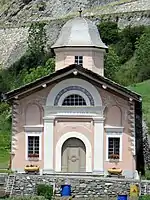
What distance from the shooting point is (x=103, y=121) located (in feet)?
126

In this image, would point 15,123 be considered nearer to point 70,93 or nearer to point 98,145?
point 70,93

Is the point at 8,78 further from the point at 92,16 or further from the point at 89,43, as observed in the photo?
the point at 89,43

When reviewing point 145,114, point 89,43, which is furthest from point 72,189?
point 145,114

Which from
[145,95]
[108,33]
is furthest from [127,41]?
[145,95]

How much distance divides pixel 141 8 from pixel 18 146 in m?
74.6

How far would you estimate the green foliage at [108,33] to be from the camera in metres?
97.1

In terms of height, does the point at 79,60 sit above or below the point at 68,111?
above

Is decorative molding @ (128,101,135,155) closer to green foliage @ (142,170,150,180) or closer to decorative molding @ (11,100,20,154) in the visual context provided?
green foliage @ (142,170,150,180)

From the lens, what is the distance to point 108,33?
9812 centimetres

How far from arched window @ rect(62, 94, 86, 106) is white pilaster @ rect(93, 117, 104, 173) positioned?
3.85 feet

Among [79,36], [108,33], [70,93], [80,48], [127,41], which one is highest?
[108,33]

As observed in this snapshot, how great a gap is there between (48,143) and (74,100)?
7.90 feet

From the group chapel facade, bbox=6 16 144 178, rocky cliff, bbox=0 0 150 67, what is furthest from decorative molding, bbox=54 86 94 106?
rocky cliff, bbox=0 0 150 67

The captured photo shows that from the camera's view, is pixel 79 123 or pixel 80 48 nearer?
pixel 79 123
